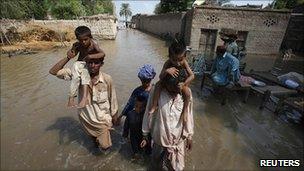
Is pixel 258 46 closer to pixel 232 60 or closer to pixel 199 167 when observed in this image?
pixel 232 60

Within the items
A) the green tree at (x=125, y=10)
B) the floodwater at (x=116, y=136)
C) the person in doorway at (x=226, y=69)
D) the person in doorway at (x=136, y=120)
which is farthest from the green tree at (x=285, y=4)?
the green tree at (x=125, y=10)

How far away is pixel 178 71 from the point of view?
2279mm

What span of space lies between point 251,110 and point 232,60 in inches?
60.1

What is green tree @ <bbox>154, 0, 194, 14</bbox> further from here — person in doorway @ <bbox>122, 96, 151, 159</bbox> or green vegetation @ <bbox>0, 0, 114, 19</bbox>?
person in doorway @ <bbox>122, 96, 151, 159</bbox>

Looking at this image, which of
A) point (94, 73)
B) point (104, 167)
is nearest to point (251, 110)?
point (104, 167)

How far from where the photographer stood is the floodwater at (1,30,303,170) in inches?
143

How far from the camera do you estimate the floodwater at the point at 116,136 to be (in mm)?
3623

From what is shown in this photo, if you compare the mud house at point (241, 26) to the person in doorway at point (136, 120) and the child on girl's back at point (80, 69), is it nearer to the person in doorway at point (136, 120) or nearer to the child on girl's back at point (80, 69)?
the person in doorway at point (136, 120)

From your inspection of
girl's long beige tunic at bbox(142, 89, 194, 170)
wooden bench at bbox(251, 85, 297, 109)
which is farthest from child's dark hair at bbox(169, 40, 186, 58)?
wooden bench at bbox(251, 85, 297, 109)

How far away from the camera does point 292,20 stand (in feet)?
56.0

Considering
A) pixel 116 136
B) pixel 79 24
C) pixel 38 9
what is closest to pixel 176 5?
pixel 79 24

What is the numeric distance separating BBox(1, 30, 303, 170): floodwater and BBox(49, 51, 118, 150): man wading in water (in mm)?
789

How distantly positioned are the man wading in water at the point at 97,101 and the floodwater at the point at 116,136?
789 mm

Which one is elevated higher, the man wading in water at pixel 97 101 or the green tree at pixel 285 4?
the green tree at pixel 285 4
